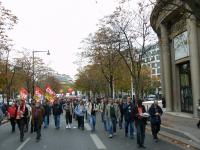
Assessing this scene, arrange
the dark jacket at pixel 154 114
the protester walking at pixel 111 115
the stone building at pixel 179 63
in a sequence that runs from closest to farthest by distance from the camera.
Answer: the dark jacket at pixel 154 114 → the protester walking at pixel 111 115 → the stone building at pixel 179 63

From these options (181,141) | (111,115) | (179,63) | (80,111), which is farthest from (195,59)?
(181,141)

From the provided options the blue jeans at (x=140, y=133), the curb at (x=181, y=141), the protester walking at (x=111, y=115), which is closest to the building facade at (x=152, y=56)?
the protester walking at (x=111, y=115)

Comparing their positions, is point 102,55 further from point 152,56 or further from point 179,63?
point 179,63

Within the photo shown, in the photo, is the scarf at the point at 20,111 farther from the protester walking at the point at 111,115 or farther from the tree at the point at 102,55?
the tree at the point at 102,55

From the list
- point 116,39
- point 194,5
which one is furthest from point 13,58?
point 194,5

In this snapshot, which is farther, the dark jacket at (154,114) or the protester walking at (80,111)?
the protester walking at (80,111)

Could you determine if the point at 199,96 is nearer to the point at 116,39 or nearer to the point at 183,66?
the point at 183,66

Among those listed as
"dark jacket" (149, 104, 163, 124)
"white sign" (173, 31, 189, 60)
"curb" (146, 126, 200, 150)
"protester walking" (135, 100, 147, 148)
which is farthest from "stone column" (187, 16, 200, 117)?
"protester walking" (135, 100, 147, 148)

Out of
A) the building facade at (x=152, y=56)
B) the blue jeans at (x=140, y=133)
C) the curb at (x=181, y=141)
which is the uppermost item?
the building facade at (x=152, y=56)

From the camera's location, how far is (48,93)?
51000mm

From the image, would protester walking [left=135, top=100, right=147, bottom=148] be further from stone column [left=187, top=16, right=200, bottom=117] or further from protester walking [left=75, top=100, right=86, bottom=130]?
stone column [left=187, top=16, right=200, bottom=117]

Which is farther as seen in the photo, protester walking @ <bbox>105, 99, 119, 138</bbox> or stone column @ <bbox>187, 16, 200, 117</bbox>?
stone column @ <bbox>187, 16, 200, 117</bbox>

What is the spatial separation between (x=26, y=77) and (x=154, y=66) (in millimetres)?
107445

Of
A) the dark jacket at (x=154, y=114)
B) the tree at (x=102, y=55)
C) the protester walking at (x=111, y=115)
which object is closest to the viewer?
the dark jacket at (x=154, y=114)
